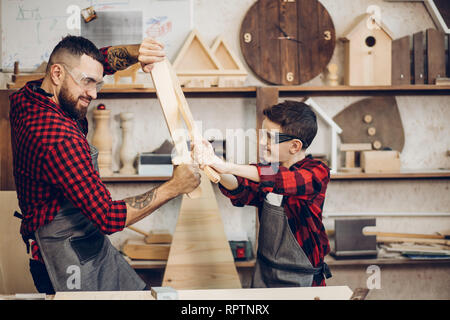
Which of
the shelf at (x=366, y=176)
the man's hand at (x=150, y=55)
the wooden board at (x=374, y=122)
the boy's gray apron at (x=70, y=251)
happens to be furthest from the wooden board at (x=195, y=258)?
the wooden board at (x=374, y=122)

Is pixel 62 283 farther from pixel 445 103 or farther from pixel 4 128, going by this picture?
pixel 445 103

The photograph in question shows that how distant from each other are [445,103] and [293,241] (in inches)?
74.2

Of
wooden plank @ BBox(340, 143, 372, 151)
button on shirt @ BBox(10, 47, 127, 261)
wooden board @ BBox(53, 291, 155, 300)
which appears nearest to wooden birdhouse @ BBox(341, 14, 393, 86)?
wooden plank @ BBox(340, 143, 372, 151)

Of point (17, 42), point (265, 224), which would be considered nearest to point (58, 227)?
point (265, 224)

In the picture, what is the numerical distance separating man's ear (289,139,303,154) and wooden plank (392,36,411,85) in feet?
4.31

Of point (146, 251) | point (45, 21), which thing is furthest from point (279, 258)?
point (45, 21)

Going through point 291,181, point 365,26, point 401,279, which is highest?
point 365,26

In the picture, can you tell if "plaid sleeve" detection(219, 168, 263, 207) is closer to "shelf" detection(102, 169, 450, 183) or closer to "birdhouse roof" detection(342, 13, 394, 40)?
"shelf" detection(102, 169, 450, 183)

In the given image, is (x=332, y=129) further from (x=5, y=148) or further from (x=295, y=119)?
(x=5, y=148)

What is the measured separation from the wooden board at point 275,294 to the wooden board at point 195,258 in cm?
101

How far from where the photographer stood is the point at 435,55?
2.80 meters

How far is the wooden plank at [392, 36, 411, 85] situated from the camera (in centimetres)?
279

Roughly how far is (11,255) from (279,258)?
153 cm
